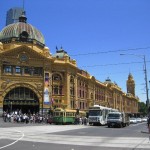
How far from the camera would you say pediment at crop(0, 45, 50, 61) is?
72.3m

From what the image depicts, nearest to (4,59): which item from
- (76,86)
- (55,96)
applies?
(55,96)

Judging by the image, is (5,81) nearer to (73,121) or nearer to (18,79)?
(18,79)

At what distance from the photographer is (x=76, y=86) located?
8544cm

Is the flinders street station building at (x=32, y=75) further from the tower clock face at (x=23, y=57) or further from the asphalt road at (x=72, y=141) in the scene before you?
the asphalt road at (x=72, y=141)

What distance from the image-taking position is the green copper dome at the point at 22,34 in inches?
3160

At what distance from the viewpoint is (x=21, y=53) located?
73.9 meters

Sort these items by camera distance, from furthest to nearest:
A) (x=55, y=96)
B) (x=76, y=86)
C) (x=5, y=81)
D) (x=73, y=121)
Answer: (x=76, y=86)
(x=55, y=96)
(x=5, y=81)
(x=73, y=121)

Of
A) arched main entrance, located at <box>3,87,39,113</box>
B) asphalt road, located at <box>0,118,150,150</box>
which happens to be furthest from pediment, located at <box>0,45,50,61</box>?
asphalt road, located at <box>0,118,150,150</box>

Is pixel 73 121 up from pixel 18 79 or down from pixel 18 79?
down

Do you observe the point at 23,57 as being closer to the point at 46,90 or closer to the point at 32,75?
the point at 32,75

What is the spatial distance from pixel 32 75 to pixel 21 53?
5350 mm

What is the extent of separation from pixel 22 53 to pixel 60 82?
39.3 ft

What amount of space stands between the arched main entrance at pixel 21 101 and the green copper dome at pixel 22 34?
1349 cm

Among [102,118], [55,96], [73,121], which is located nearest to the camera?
[102,118]
